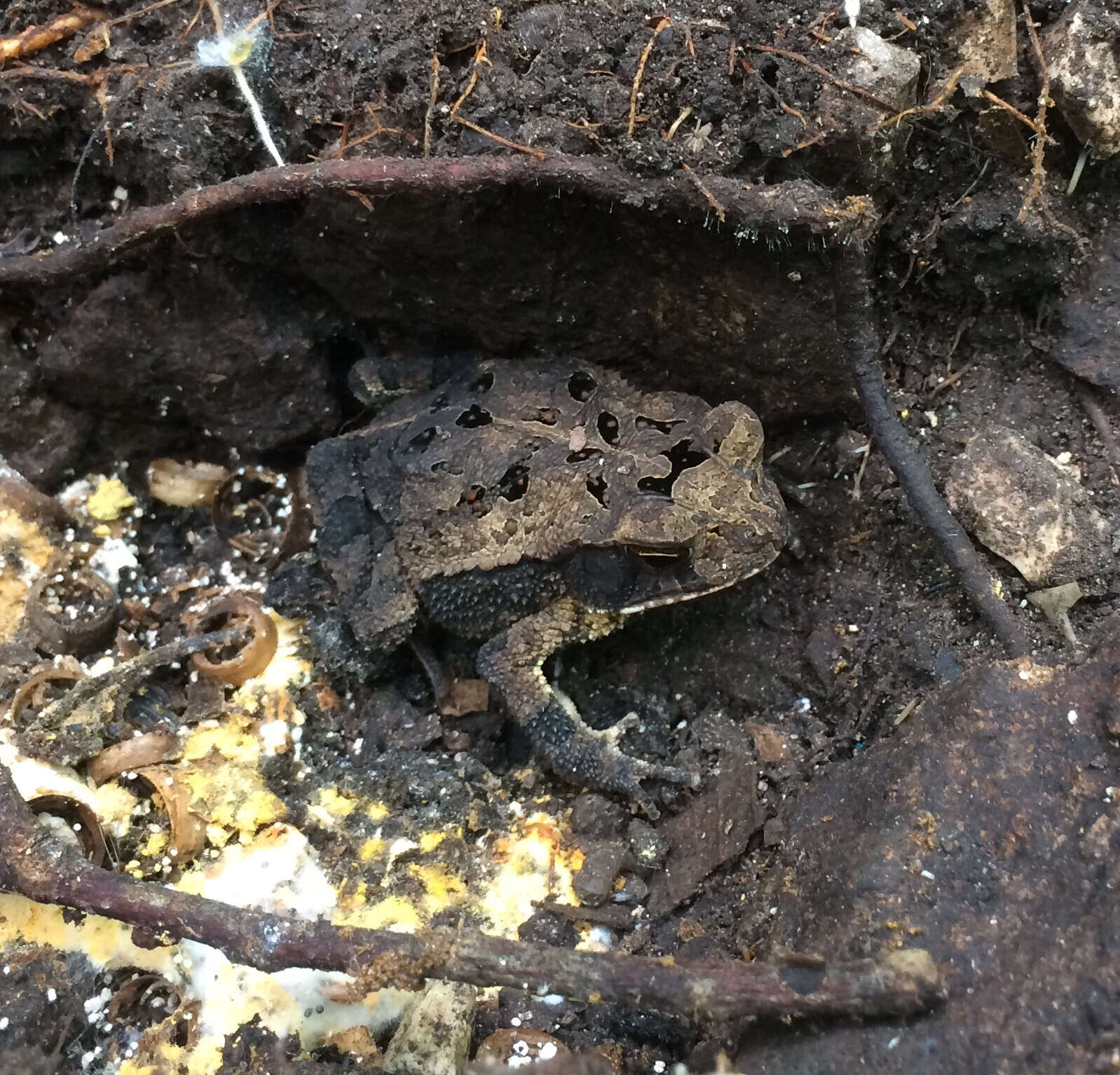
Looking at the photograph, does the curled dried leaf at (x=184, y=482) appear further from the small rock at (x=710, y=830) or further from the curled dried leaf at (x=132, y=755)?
the small rock at (x=710, y=830)

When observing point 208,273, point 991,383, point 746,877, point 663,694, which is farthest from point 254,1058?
point 991,383

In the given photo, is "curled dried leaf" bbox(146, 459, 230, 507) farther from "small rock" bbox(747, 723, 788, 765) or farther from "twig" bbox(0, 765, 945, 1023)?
"small rock" bbox(747, 723, 788, 765)

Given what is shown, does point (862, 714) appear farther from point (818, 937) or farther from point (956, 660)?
point (818, 937)

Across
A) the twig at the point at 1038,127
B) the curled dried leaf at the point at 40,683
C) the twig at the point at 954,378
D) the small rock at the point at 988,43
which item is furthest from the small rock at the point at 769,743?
the curled dried leaf at the point at 40,683

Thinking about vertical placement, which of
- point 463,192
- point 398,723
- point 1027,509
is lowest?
point 398,723

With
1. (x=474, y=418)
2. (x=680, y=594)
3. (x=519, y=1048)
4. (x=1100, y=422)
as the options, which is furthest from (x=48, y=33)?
(x=1100, y=422)

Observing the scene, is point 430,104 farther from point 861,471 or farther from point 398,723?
point 398,723

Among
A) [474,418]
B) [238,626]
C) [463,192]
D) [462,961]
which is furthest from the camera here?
[238,626]
